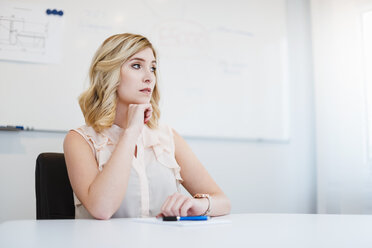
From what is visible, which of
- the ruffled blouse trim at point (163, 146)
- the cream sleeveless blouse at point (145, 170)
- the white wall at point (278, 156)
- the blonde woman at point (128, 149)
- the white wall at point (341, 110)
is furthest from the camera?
the white wall at point (278, 156)

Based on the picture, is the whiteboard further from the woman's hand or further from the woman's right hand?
the woman's hand

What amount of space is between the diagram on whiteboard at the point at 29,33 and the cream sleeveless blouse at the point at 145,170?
90cm

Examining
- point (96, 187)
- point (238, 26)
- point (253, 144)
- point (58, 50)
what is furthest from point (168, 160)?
point (238, 26)

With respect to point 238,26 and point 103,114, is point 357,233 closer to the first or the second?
point 103,114

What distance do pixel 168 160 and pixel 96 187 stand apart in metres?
0.37

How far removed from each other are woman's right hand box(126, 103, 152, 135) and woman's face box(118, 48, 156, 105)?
75 millimetres

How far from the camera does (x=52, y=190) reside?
1267mm

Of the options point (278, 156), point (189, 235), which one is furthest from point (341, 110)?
point (189, 235)

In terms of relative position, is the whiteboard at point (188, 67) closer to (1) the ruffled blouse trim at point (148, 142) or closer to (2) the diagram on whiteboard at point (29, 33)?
(2) the diagram on whiteboard at point (29, 33)

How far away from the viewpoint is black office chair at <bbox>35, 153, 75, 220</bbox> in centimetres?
124

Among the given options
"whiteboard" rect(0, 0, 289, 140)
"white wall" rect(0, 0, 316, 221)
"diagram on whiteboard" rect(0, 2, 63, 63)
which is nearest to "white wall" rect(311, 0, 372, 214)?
"white wall" rect(0, 0, 316, 221)

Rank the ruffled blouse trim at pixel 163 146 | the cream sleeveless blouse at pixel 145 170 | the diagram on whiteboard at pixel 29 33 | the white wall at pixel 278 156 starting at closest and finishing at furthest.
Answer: the cream sleeveless blouse at pixel 145 170 → the ruffled blouse trim at pixel 163 146 → the diagram on whiteboard at pixel 29 33 → the white wall at pixel 278 156

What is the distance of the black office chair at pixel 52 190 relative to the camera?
1.24m

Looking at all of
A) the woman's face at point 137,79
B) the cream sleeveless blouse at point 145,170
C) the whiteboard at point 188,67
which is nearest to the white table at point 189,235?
the cream sleeveless blouse at point 145,170
